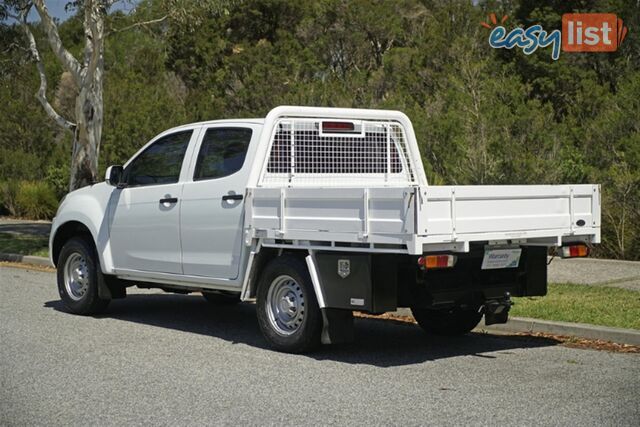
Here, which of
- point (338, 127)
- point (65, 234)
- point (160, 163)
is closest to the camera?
point (338, 127)

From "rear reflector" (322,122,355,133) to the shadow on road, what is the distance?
6.85ft

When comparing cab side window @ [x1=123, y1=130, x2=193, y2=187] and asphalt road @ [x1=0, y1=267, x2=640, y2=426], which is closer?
asphalt road @ [x1=0, y1=267, x2=640, y2=426]

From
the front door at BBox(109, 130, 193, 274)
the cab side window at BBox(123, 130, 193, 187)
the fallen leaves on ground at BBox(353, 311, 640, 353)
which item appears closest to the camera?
the fallen leaves on ground at BBox(353, 311, 640, 353)

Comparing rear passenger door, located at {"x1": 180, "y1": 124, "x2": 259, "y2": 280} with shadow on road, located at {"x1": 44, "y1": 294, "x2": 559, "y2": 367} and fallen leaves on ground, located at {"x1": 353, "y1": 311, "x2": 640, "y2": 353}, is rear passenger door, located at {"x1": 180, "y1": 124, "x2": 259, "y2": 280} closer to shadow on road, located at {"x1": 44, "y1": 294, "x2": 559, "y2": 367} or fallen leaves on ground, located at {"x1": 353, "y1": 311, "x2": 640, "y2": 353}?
shadow on road, located at {"x1": 44, "y1": 294, "x2": 559, "y2": 367}

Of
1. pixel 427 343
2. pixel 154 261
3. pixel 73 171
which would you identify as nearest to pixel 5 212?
pixel 73 171

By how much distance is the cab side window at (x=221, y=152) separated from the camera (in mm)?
9578

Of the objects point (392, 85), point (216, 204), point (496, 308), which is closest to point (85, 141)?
point (216, 204)

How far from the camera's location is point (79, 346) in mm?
9203

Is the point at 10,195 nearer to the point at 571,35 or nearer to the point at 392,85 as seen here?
the point at 392,85

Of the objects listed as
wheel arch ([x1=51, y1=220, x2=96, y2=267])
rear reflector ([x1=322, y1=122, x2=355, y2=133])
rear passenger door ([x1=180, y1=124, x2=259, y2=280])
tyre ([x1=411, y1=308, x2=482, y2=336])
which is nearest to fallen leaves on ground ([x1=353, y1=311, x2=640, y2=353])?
tyre ([x1=411, y1=308, x2=482, y2=336])

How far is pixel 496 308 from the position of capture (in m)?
8.86

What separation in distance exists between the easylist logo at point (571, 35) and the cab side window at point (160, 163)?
28.7 meters

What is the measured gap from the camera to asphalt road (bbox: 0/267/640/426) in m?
6.56

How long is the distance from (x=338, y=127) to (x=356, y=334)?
212 centimetres
